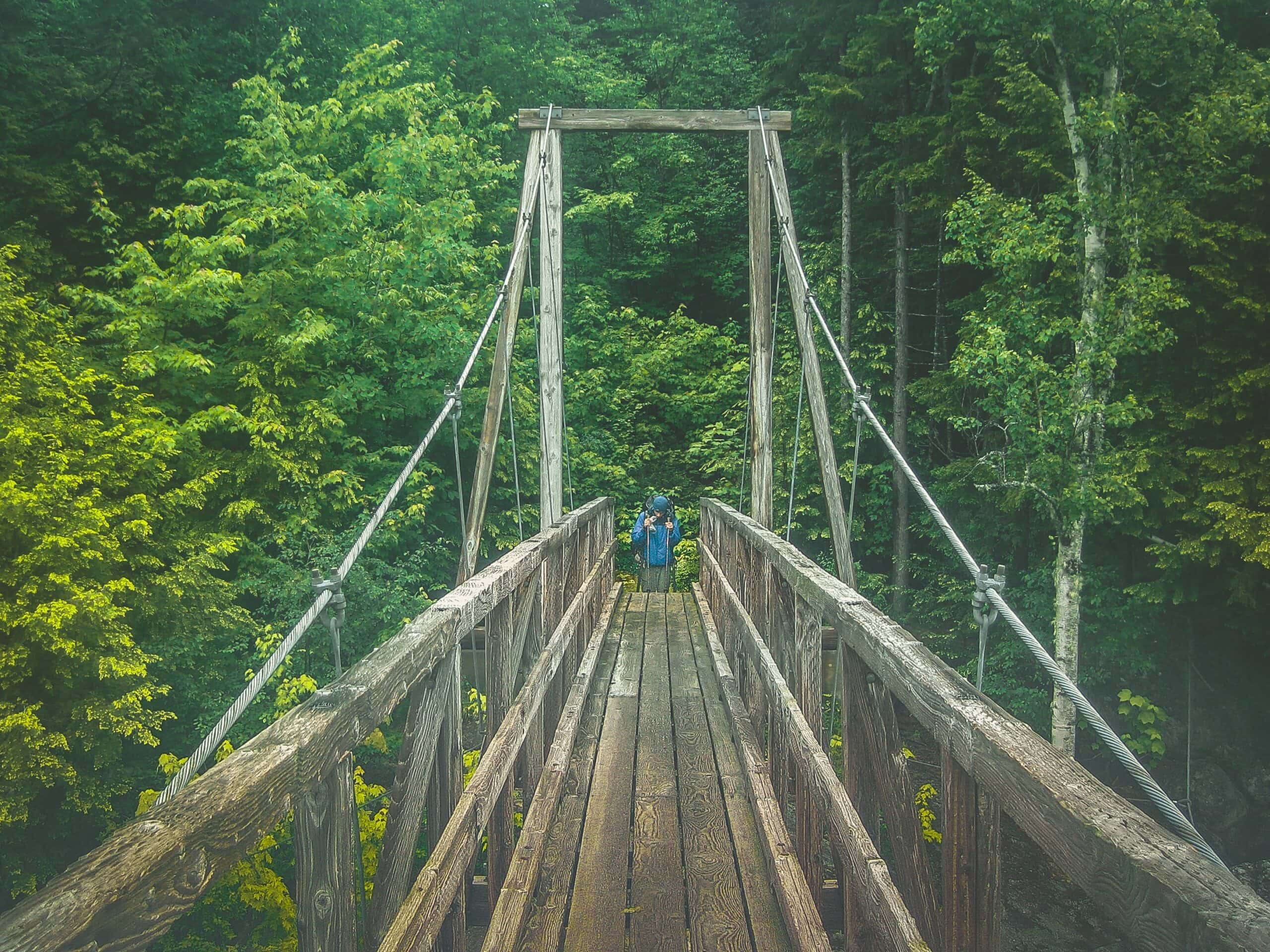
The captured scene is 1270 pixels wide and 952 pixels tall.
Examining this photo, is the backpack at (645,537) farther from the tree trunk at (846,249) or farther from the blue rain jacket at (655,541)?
the tree trunk at (846,249)

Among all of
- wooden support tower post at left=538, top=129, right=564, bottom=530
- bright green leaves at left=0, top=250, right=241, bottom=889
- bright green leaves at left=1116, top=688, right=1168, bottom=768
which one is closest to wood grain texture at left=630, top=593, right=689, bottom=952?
wooden support tower post at left=538, top=129, right=564, bottom=530

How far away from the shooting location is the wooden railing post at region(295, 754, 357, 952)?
54.1 inches

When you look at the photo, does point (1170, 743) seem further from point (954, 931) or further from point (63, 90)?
point (63, 90)

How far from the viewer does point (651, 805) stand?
332 cm

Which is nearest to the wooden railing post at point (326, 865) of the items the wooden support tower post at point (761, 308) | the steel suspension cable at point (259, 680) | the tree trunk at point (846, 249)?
the steel suspension cable at point (259, 680)

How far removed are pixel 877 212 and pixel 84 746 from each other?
12.4 m

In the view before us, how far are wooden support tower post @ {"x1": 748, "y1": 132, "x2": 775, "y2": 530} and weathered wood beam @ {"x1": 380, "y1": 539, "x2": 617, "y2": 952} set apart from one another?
312 cm

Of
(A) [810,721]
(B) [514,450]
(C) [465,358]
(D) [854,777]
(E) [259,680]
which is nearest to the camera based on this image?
(E) [259,680]

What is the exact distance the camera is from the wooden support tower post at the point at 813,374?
13.5ft

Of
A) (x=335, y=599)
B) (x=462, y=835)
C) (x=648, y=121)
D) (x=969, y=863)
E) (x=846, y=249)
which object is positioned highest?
(x=846, y=249)

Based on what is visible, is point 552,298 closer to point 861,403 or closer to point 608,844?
point 861,403

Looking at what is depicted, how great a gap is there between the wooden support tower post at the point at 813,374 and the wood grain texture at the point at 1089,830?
2.25 m

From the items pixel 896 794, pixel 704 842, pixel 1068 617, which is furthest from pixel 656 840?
pixel 1068 617

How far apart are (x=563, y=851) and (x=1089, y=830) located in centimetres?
218
